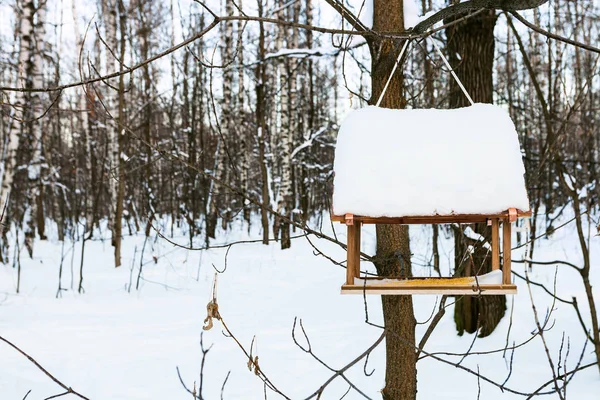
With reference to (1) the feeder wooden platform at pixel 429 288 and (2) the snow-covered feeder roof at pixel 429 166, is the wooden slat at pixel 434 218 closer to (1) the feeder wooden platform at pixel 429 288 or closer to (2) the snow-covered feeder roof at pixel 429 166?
(2) the snow-covered feeder roof at pixel 429 166

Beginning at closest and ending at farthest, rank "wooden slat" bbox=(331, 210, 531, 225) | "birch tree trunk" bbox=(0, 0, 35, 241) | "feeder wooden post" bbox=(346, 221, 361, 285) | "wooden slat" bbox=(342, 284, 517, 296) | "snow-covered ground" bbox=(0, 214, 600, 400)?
"wooden slat" bbox=(342, 284, 517, 296) < "wooden slat" bbox=(331, 210, 531, 225) < "feeder wooden post" bbox=(346, 221, 361, 285) < "snow-covered ground" bbox=(0, 214, 600, 400) < "birch tree trunk" bbox=(0, 0, 35, 241)

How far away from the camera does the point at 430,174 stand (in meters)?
1.80

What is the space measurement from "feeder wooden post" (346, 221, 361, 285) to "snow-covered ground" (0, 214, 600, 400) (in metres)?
0.96

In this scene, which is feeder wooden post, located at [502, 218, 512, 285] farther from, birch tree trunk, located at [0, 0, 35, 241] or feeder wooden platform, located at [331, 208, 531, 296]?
birch tree trunk, located at [0, 0, 35, 241]

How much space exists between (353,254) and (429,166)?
42 cm

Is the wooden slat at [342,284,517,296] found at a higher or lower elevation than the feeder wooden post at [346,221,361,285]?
lower

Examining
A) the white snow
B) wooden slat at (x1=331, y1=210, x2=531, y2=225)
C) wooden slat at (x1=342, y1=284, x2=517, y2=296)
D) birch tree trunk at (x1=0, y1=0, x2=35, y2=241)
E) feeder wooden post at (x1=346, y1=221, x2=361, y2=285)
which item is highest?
birch tree trunk at (x1=0, y1=0, x2=35, y2=241)

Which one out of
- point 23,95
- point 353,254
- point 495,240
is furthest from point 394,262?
point 23,95

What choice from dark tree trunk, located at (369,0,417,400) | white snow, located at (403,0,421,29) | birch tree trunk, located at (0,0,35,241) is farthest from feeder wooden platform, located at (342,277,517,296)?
birch tree trunk, located at (0,0,35,241)

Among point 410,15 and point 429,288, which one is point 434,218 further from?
point 410,15

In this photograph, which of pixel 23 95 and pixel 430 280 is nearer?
pixel 430 280

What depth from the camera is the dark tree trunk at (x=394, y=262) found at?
7.09 feet

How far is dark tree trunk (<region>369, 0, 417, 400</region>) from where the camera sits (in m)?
2.16

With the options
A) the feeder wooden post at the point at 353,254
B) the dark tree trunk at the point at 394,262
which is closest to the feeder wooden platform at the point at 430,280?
the feeder wooden post at the point at 353,254
